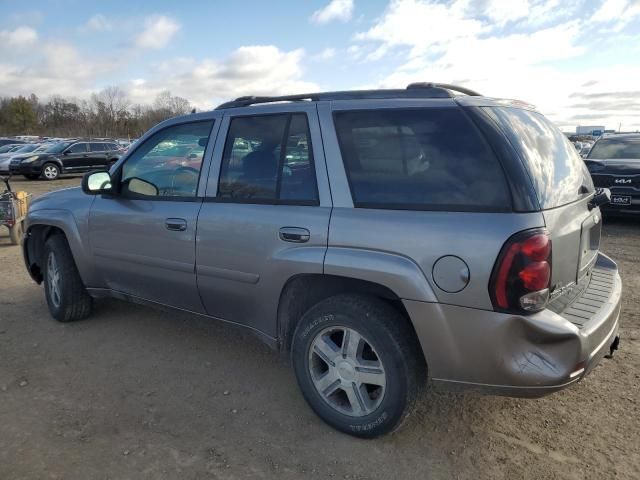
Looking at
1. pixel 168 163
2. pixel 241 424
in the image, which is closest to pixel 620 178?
pixel 168 163

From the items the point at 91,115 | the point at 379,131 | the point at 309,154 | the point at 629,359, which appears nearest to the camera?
the point at 379,131

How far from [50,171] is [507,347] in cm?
2179

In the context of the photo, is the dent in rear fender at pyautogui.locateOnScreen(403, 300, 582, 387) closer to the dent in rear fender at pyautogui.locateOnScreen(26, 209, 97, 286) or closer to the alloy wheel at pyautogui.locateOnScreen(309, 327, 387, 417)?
the alloy wheel at pyautogui.locateOnScreen(309, 327, 387, 417)

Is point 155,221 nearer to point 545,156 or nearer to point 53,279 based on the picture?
point 53,279

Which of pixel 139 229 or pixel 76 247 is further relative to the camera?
pixel 76 247

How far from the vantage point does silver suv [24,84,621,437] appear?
2236mm

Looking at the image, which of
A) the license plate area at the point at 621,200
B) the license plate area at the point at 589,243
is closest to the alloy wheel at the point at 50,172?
the license plate area at the point at 621,200

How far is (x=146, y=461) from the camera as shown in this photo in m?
2.57

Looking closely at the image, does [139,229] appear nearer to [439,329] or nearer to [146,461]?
[146,461]

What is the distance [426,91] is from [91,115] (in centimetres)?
8198

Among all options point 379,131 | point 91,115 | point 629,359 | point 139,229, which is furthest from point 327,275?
point 91,115

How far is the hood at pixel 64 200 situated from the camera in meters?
4.17

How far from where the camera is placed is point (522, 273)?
2.16 metres

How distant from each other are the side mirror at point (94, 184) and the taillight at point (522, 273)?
3.01 meters
